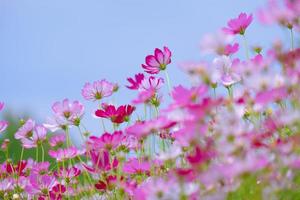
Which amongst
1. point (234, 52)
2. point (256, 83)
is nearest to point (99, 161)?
point (234, 52)

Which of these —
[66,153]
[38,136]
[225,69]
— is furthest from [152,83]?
[38,136]

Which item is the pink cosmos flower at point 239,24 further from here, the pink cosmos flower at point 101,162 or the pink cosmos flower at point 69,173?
the pink cosmos flower at point 69,173

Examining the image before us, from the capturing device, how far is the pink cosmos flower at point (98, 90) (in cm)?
169

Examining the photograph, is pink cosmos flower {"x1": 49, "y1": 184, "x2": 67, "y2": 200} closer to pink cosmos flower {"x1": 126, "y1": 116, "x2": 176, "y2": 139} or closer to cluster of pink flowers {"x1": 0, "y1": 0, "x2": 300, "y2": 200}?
cluster of pink flowers {"x1": 0, "y1": 0, "x2": 300, "y2": 200}

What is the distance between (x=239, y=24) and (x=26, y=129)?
2.35 feet

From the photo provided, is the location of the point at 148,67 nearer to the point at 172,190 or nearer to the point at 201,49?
the point at 201,49

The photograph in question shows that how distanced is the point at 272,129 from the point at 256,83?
9 centimetres

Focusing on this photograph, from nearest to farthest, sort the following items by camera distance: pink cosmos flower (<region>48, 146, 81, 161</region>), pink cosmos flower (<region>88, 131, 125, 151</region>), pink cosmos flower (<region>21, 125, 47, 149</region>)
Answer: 1. pink cosmos flower (<region>88, 131, 125, 151</region>)
2. pink cosmos flower (<region>48, 146, 81, 161</region>)
3. pink cosmos flower (<region>21, 125, 47, 149</region>)

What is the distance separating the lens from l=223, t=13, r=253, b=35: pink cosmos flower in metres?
1.59

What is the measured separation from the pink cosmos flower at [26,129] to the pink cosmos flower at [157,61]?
42 cm

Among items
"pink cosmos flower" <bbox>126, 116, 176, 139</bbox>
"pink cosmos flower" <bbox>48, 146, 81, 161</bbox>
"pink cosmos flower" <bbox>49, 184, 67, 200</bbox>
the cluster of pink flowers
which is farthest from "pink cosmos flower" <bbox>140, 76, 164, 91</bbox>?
"pink cosmos flower" <bbox>126, 116, 176, 139</bbox>

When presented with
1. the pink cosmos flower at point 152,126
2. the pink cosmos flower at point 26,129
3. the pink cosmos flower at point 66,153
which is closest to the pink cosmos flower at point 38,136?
the pink cosmos flower at point 26,129

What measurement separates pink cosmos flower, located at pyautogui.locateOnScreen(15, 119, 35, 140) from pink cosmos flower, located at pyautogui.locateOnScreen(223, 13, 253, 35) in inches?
26.3

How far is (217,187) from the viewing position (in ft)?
3.43
